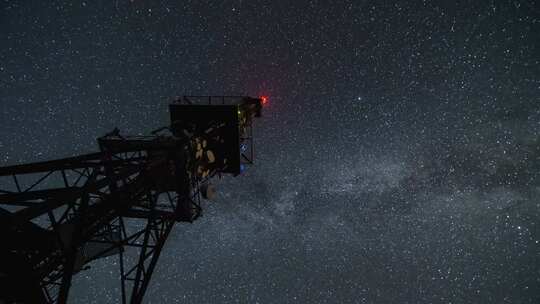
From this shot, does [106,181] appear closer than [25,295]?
No

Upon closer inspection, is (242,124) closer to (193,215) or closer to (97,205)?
(193,215)

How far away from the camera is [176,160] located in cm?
837

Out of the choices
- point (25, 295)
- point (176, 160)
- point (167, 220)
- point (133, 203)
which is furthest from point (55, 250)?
point (176, 160)

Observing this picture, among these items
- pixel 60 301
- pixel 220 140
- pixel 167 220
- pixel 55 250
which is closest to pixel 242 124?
pixel 220 140

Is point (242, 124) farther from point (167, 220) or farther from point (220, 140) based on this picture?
point (167, 220)

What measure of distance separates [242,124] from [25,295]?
30.3 feet

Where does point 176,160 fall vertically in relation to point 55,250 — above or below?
above

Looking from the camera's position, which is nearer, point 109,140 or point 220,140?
point 109,140

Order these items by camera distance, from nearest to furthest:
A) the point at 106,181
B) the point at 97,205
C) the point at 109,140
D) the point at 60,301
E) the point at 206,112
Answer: the point at 60,301, the point at 106,181, the point at 97,205, the point at 109,140, the point at 206,112

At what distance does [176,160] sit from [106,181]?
136 inches

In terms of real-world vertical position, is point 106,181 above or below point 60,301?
above

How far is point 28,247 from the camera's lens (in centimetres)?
572

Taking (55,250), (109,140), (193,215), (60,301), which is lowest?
(193,215)

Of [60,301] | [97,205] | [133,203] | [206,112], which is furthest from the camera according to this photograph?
[206,112]
